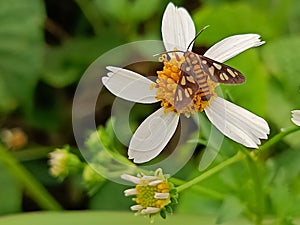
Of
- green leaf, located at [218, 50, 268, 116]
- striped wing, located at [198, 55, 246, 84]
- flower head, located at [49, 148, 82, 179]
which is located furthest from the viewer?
green leaf, located at [218, 50, 268, 116]

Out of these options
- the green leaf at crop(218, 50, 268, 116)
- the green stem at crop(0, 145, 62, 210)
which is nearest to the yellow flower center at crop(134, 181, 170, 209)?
the green leaf at crop(218, 50, 268, 116)

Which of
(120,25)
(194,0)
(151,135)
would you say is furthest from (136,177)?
(194,0)

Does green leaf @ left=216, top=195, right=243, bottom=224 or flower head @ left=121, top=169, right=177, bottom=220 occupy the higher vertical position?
flower head @ left=121, top=169, right=177, bottom=220

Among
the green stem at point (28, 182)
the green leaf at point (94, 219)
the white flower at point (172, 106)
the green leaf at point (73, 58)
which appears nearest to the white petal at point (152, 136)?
the white flower at point (172, 106)

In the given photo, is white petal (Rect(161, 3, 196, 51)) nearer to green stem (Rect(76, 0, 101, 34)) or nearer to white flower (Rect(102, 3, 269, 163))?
white flower (Rect(102, 3, 269, 163))

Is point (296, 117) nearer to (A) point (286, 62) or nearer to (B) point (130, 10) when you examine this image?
(A) point (286, 62)

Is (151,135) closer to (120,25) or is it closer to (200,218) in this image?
(200,218)
